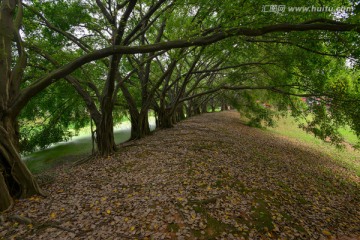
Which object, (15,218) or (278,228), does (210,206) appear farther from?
(15,218)

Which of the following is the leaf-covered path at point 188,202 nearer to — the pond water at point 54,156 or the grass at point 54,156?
the grass at point 54,156

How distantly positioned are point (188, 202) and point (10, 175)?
4843 millimetres

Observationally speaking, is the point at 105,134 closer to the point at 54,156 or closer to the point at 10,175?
the point at 10,175

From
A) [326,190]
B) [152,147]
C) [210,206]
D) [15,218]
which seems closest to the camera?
[15,218]

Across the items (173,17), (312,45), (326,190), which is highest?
(173,17)

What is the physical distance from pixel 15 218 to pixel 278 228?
6.13m

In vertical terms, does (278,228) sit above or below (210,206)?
below

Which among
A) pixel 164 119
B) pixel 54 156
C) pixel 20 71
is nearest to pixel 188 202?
pixel 20 71

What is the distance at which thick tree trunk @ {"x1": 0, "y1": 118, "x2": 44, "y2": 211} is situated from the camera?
5.37 meters

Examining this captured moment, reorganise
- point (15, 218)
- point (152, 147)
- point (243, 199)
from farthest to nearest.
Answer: point (152, 147)
point (243, 199)
point (15, 218)

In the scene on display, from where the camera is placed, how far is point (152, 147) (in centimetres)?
1072

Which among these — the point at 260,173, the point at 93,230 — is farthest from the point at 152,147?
the point at 93,230

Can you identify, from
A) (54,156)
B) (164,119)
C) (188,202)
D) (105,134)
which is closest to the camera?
(188,202)

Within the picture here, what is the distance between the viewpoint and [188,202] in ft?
18.5
